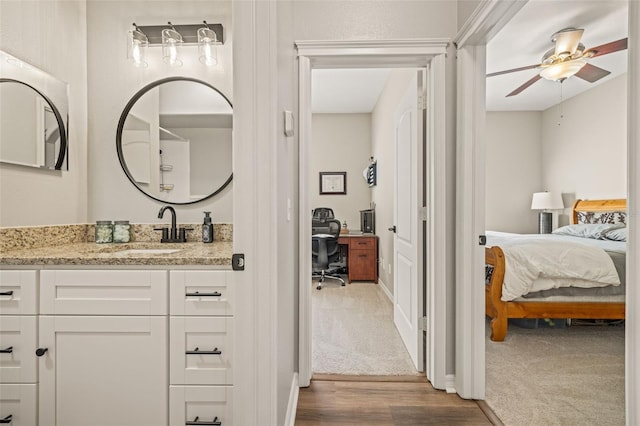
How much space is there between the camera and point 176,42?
2094 mm

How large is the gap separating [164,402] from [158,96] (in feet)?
5.75

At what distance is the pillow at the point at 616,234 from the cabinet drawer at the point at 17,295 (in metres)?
4.63

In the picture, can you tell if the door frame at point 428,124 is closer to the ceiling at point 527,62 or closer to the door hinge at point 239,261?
the ceiling at point 527,62

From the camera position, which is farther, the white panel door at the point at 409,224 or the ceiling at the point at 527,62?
the ceiling at the point at 527,62

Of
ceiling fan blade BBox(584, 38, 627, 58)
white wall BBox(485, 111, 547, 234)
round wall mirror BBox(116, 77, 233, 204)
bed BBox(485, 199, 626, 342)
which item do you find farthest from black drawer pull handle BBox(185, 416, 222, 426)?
white wall BBox(485, 111, 547, 234)

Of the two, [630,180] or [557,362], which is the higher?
[630,180]

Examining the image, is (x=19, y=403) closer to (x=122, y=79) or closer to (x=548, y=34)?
(x=122, y=79)

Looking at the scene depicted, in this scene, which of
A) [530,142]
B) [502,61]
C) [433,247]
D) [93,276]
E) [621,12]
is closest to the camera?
[93,276]

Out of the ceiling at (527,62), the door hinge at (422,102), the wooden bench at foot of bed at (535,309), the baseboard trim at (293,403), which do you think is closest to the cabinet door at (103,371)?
the baseboard trim at (293,403)

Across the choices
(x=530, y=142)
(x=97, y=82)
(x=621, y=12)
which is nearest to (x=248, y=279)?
(x=97, y=82)

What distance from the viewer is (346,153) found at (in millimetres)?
5746

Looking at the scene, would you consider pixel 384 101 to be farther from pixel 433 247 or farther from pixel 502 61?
pixel 433 247

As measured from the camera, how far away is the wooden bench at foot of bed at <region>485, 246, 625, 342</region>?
2771 millimetres

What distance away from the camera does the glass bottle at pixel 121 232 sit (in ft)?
6.66
